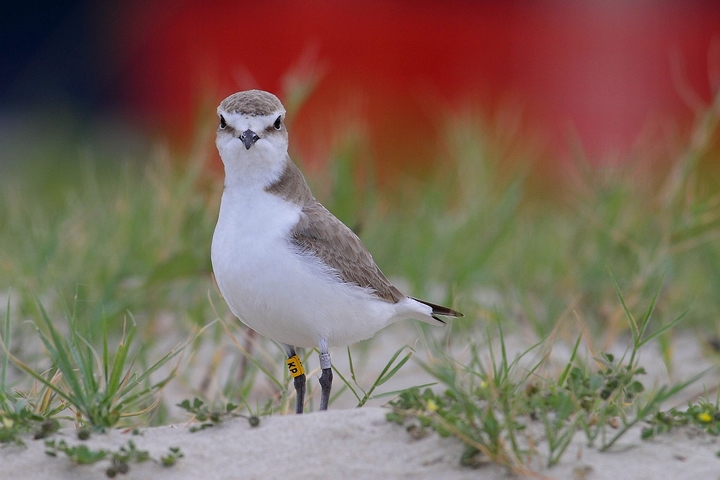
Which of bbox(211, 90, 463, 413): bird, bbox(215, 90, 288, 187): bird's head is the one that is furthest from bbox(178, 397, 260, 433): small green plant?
bbox(215, 90, 288, 187): bird's head

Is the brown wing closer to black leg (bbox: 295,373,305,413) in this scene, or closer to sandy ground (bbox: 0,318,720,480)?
black leg (bbox: 295,373,305,413)

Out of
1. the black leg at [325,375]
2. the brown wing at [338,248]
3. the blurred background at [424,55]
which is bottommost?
the black leg at [325,375]

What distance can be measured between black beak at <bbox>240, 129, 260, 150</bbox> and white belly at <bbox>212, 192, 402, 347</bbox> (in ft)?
Result: 0.60

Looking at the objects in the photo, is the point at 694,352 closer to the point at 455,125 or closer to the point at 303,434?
the point at 455,125

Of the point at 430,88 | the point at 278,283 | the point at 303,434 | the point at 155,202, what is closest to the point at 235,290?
the point at 278,283

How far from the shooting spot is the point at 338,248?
3000 mm

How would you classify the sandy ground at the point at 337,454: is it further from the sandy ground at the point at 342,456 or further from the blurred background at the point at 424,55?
the blurred background at the point at 424,55

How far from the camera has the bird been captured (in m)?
2.77

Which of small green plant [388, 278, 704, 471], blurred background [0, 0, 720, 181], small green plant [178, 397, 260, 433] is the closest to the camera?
small green plant [388, 278, 704, 471]

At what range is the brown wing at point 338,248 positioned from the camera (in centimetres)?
290

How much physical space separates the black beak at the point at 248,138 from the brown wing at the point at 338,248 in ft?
1.05

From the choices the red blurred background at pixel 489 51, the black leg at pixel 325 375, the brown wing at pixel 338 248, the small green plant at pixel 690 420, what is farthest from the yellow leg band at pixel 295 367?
the red blurred background at pixel 489 51

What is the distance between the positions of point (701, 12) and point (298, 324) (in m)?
8.54

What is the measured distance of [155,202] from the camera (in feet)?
15.5
